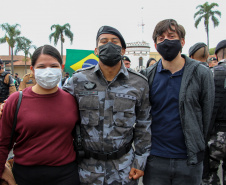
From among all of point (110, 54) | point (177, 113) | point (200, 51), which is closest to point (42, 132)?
point (110, 54)

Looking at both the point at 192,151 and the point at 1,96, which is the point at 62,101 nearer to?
the point at 192,151

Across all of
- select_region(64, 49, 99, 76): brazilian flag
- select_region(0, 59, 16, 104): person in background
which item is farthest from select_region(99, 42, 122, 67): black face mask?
select_region(0, 59, 16, 104): person in background

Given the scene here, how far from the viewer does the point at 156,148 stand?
1904mm

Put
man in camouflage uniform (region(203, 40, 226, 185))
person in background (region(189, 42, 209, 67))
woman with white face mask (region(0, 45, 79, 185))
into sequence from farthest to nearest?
person in background (region(189, 42, 209, 67)) < man in camouflage uniform (region(203, 40, 226, 185)) < woman with white face mask (region(0, 45, 79, 185))

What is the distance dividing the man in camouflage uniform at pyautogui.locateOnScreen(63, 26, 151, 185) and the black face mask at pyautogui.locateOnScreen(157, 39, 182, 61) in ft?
1.14

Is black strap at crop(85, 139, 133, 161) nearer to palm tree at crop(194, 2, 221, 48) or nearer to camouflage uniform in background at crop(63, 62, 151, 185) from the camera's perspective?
camouflage uniform in background at crop(63, 62, 151, 185)

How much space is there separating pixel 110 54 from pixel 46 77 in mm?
597

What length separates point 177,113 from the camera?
183 cm

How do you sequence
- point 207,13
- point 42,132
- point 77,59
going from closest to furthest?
point 42,132, point 77,59, point 207,13

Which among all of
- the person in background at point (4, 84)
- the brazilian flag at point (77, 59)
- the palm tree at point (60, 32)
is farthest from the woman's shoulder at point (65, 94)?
the palm tree at point (60, 32)

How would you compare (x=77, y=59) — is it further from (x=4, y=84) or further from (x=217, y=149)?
(x=217, y=149)

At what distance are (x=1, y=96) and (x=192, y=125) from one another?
4.94 m

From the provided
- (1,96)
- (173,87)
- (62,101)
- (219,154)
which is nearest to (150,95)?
(173,87)

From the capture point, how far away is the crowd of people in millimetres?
1606
